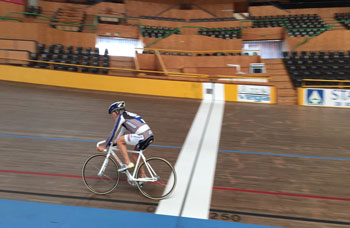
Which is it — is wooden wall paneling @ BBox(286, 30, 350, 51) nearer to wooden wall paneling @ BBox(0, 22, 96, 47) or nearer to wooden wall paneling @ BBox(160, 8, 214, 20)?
wooden wall paneling @ BBox(160, 8, 214, 20)

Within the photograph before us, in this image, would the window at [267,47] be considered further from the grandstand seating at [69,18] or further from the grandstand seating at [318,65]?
the grandstand seating at [69,18]

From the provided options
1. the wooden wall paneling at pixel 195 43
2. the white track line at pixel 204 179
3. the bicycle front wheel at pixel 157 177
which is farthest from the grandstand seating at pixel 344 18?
the bicycle front wheel at pixel 157 177

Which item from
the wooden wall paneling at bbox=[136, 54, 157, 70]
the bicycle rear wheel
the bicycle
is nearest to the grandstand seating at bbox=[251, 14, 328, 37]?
the wooden wall paneling at bbox=[136, 54, 157, 70]

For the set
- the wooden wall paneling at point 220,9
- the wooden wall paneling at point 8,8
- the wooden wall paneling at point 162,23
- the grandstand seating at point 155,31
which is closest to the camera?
→ the wooden wall paneling at point 8,8

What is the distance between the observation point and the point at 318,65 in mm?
12930

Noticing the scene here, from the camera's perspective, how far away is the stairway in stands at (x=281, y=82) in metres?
10.0

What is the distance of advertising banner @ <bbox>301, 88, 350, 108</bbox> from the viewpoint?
31.1ft

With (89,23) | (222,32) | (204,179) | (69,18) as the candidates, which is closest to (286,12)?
(222,32)

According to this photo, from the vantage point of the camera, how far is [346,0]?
19.1 metres

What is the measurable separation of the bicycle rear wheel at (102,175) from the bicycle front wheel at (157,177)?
377 mm

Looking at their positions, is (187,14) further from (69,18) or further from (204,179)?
(204,179)

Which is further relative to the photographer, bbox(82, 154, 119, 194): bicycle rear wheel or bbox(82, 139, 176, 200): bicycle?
bbox(82, 154, 119, 194): bicycle rear wheel

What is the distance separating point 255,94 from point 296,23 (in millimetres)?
9763

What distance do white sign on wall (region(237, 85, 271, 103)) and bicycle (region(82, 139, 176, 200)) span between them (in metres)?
6.26
